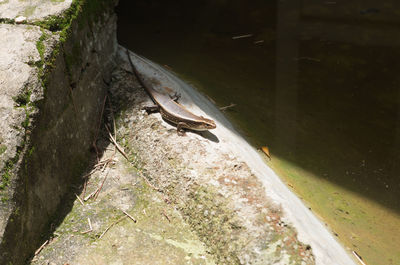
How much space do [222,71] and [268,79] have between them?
626mm

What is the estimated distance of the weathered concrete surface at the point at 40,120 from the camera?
2527 mm

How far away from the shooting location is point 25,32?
298 centimetres

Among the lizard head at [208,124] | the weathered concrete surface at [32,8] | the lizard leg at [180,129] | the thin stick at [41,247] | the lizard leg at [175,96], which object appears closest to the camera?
the thin stick at [41,247]

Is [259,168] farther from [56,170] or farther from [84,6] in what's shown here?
[84,6]

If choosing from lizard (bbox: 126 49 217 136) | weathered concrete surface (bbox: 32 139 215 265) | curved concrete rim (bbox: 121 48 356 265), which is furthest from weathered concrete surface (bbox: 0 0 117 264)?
curved concrete rim (bbox: 121 48 356 265)

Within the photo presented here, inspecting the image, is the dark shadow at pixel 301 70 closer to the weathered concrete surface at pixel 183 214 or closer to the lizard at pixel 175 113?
the lizard at pixel 175 113

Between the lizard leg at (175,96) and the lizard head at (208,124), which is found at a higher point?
the lizard leg at (175,96)

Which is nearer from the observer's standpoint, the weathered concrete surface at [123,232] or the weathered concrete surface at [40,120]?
the weathered concrete surface at [40,120]

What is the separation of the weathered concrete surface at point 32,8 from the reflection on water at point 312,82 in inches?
83.0

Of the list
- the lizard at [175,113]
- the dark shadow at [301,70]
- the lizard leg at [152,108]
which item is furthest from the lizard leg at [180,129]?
the dark shadow at [301,70]

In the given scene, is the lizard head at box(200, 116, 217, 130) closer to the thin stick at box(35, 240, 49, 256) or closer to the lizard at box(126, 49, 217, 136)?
the lizard at box(126, 49, 217, 136)

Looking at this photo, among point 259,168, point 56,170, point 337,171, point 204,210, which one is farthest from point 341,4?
point 56,170

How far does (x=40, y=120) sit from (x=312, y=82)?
11.0 feet

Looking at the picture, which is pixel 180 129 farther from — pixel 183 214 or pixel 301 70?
pixel 301 70
